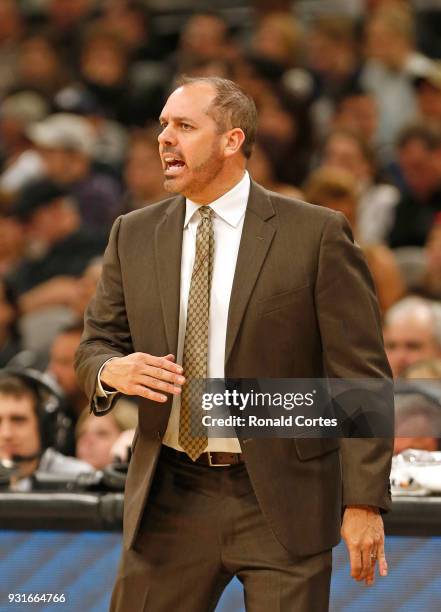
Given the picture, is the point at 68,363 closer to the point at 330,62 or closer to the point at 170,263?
the point at 170,263

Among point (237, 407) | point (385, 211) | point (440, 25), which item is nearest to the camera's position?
point (237, 407)

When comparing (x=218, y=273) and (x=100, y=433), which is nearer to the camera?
(x=218, y=273)

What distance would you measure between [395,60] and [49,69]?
96.2 inches

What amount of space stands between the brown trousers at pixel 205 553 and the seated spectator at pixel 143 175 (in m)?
4.46

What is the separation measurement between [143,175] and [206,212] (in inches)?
180

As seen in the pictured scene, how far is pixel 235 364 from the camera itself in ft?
8.16

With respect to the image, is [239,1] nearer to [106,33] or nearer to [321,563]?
[106,33]

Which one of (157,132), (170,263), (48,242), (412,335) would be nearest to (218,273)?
(170,263)

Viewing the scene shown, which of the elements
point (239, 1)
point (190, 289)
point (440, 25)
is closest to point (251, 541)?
point (190, 289)

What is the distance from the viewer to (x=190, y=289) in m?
2.54

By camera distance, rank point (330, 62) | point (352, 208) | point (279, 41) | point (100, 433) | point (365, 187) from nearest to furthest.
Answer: point (100, 433) → point (352, 208) → point (365, 187) → point (330, 62) → point (279, 41)

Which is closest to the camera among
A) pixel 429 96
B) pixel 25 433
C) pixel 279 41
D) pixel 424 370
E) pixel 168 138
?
pixel 168 138

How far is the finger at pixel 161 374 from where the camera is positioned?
2338 millimetres

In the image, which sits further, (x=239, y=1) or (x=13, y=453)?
(x=239, y=1)
